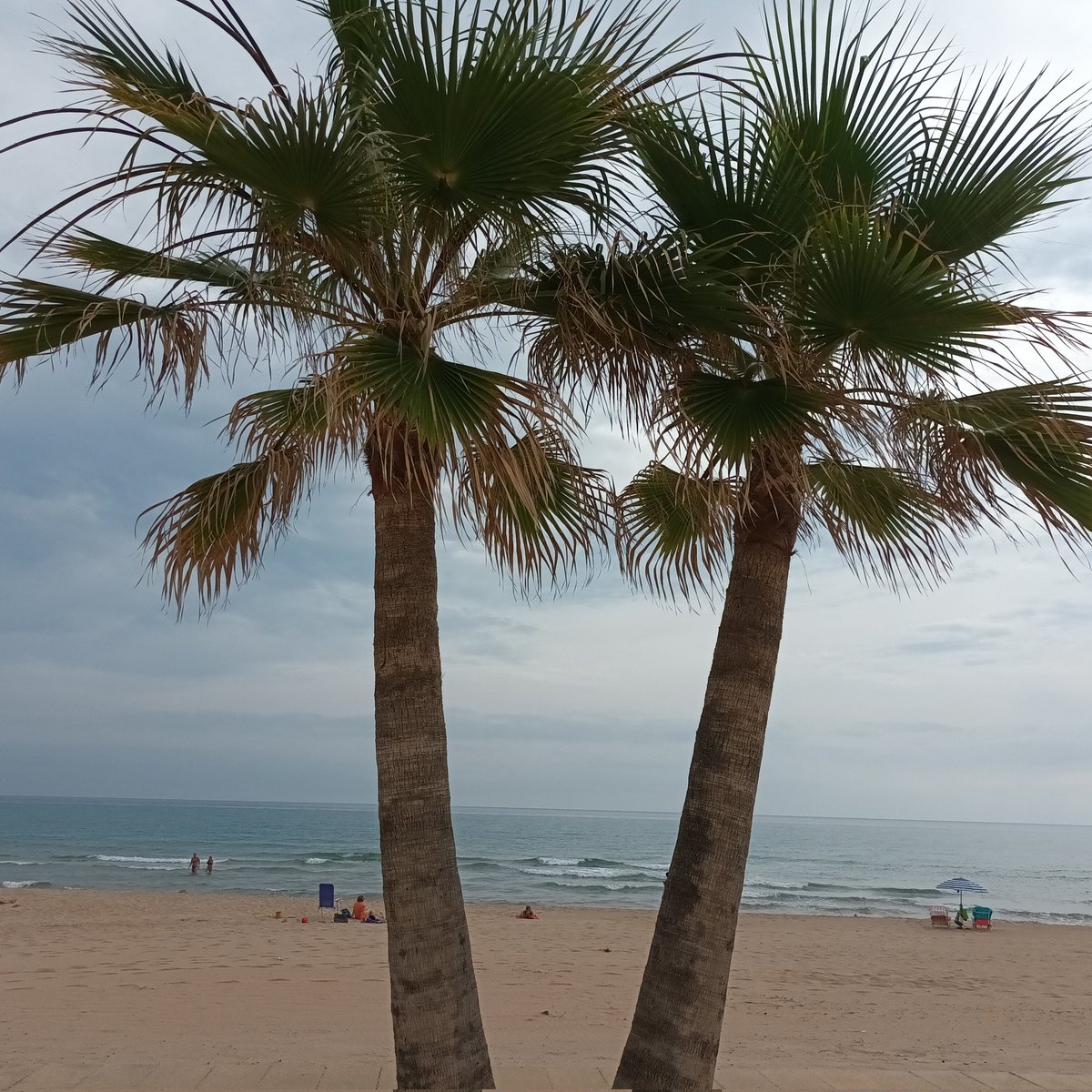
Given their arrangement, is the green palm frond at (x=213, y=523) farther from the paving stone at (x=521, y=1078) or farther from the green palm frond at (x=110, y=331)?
the paving stone at (x=521, y=1078)

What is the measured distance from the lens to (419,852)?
4.06 m

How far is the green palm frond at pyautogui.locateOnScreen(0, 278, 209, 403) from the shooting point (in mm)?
4250

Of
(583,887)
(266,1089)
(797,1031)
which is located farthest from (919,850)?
(266,1089)

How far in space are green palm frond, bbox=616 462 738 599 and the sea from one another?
972 inches

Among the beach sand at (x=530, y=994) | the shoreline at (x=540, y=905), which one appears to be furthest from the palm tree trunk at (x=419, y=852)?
the shoreline at (x=540, y=905)

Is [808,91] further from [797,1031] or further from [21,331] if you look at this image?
[797,1031]

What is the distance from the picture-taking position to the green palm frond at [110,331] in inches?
167

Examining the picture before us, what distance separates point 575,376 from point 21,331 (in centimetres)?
238

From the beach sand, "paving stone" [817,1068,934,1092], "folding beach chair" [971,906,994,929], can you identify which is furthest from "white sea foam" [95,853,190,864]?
"paving stone" [817,1068,934,1092]

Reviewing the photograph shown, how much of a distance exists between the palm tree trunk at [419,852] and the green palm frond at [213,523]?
88 cm

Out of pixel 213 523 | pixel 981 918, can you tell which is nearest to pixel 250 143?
pixel 213 523

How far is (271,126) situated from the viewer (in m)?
3.38

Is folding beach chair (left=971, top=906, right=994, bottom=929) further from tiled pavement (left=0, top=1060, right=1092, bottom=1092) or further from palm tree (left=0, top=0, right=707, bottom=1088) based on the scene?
palm tree (left=0, top=0, right=707, bottom=1088)

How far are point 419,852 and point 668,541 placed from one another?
2477 millimetres
